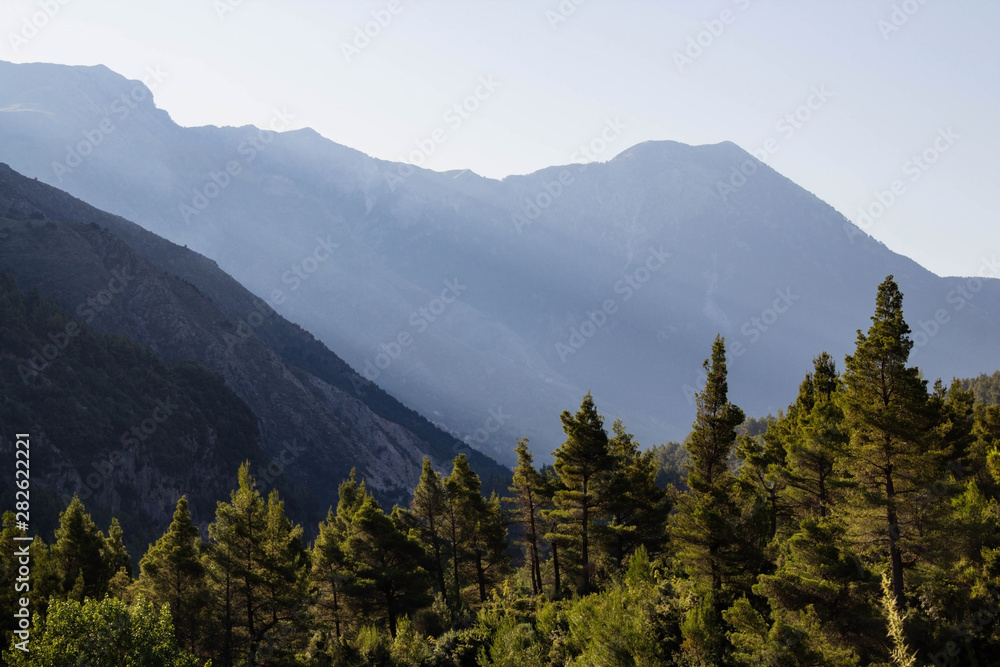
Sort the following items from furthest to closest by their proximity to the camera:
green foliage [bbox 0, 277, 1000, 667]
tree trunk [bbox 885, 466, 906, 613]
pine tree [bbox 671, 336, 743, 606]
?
pine tree [bbox 671, 336, 743, 606], tree trunk [bbox 885, 466, 906, 613], green foliage [bbox 0, 277, 1000, 667]

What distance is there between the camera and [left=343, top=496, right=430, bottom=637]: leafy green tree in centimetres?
3048

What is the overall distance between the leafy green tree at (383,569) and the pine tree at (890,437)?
792 inches

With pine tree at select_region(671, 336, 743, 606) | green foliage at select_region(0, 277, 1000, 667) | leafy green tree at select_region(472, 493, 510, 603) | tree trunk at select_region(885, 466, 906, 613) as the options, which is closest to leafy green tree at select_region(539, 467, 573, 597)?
green foliage at select_region(0, 277, 1000, 667)

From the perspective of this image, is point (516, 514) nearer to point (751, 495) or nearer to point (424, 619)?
point (424, 619)

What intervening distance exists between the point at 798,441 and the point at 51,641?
87.6 feet

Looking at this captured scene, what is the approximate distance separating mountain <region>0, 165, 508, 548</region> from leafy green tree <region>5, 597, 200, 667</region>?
78.3 metres

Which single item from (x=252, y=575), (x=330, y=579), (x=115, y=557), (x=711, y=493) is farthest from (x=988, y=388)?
(x=115, y=557)

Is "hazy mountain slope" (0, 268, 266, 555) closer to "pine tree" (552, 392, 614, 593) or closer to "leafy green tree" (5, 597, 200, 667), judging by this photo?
"leafy green tree" (5, 597, 200, 667)

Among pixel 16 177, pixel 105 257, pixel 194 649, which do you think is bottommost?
pixel 194 649

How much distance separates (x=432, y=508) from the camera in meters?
36.8

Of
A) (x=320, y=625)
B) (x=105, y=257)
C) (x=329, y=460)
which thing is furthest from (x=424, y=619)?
(x=105, y=257)

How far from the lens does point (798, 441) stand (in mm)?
27078

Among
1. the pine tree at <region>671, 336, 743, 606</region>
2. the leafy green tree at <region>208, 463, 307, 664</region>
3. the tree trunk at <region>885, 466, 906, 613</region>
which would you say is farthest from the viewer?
the leafy green tree at <region>208, 463, 307, 664</region>

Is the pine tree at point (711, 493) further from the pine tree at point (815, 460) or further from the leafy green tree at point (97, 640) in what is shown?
the leafy green tree at point (97, 640)
